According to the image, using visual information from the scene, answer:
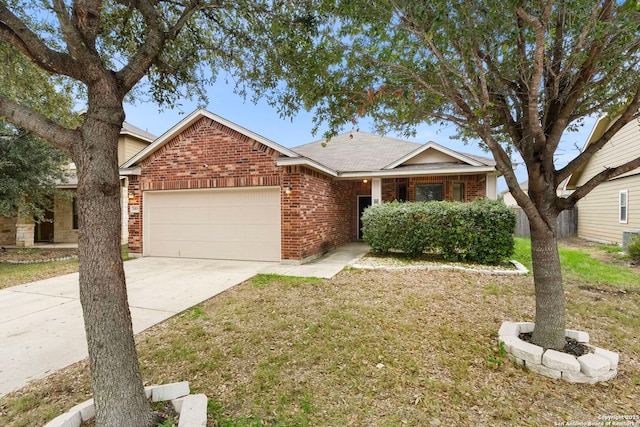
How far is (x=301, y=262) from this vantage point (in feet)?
28.1

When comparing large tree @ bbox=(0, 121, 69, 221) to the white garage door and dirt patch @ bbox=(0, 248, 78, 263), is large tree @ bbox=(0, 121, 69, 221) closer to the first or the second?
dirt patch @ bbox=(0, 248, 78, 263)

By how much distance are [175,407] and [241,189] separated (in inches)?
288

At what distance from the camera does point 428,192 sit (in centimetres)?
1166

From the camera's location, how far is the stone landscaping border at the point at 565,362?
2902mm

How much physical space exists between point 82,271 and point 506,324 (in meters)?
4.51

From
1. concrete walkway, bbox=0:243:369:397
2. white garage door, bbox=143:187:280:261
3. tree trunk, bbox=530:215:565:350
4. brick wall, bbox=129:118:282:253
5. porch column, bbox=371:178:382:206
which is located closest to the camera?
tree trunk, bbox=530:215:565:350

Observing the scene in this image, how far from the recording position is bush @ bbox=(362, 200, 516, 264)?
25.6ft

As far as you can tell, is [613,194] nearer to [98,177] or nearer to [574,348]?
[574,348]

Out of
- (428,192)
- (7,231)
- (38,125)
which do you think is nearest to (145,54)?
(38,125)

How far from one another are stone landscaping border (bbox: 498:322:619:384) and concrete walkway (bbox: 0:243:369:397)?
4195 mm

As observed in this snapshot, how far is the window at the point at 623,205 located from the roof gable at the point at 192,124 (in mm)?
13218

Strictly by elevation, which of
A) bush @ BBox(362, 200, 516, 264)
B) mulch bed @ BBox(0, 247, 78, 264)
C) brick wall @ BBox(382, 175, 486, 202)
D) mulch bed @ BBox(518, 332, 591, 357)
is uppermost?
brick wall @ BBox(382, 175, 486, 202)

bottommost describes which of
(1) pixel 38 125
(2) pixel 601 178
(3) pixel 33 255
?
A: (3) pixel 33 255

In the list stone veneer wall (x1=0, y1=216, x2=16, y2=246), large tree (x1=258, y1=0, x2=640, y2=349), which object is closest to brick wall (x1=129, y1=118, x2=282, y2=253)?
large tree (x1=258, y1=0, x2=640, y2=349)
